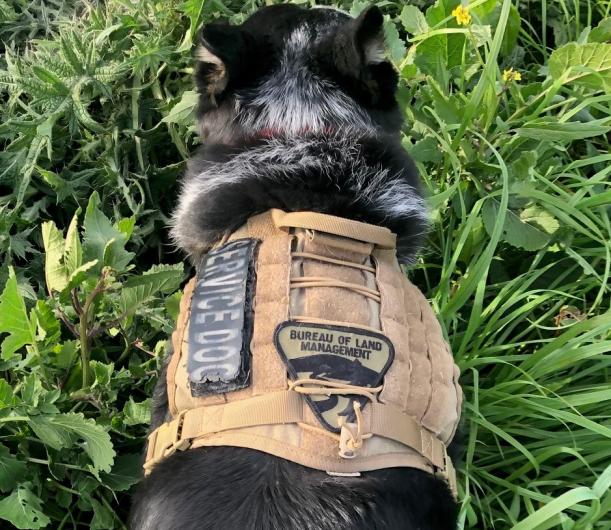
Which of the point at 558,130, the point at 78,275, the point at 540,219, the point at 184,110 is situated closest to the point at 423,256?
the point at 540,219

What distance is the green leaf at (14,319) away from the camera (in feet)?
5.71

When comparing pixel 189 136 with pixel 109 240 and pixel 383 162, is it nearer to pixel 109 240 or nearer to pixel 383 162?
pixel 109 240

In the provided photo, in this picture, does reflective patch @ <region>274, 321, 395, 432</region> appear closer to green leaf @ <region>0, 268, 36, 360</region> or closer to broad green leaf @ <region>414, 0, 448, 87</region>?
green leaf @ <region>0, 268, 36, 360</region>

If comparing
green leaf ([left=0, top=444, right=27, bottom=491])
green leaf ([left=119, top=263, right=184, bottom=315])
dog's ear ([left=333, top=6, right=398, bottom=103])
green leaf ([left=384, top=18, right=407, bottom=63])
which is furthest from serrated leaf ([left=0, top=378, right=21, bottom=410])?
green leaf ([left=384, top=18, right=407, bottom=63])

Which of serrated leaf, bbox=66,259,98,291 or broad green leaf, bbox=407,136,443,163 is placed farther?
broad green leaf, bbox=407,136,443,163

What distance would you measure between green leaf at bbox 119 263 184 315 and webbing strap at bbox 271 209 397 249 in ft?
1.74

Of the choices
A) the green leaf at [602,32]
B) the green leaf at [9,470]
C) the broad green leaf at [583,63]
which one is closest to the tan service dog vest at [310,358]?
the green leaf at [9,470]

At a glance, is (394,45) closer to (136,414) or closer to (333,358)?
(333,358)

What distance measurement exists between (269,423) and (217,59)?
1.09 m

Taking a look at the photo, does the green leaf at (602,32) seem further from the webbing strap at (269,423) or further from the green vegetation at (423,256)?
the webbing strap at (269,423)

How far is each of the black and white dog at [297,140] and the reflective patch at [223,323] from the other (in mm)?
172

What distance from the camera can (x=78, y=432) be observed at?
1806 mm

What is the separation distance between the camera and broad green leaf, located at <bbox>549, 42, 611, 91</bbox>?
239 cm

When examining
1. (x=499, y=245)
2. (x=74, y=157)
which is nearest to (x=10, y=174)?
(x=74, y=157)
